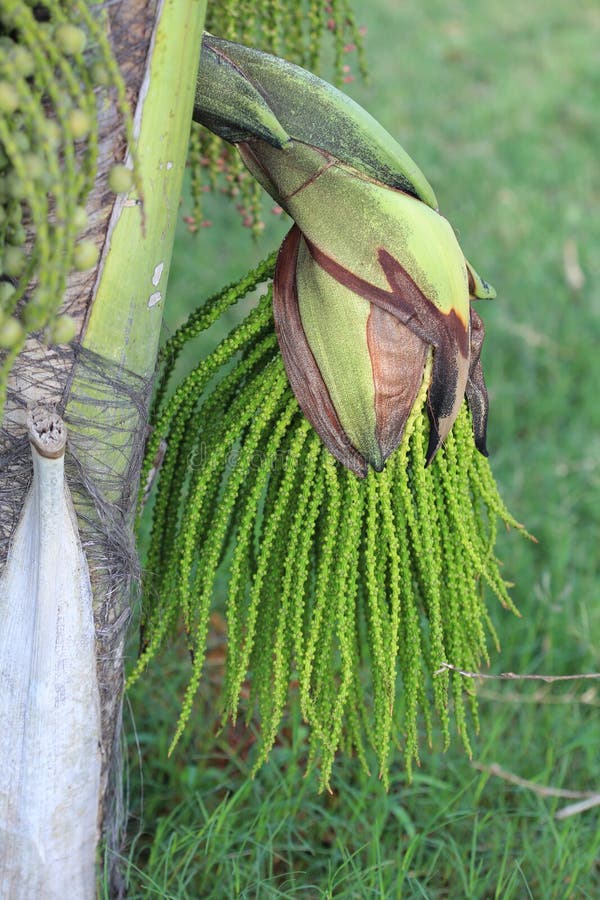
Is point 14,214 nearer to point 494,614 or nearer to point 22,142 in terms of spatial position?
point 22,142

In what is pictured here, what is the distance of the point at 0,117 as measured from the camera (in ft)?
2.64

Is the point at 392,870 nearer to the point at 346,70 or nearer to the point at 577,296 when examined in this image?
the point at 346,70

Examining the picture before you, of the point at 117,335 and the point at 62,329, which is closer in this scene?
the point at 62,329

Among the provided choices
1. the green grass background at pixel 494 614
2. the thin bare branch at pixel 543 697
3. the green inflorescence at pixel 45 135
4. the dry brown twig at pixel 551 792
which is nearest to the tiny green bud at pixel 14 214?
the green inflorescence at pixel 45 135

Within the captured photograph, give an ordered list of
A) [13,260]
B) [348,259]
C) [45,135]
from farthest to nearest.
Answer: [348,259] < [13,260] < [45,135]

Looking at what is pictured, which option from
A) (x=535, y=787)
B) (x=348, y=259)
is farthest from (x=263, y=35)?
(x=535, y=787)

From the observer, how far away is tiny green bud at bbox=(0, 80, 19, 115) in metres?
0.79

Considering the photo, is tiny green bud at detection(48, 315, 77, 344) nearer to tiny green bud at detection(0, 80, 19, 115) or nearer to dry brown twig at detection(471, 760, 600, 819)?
tiny green bud at detection(0, 80, 19, 115)

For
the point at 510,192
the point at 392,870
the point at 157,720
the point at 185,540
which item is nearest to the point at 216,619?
the point at 157,720

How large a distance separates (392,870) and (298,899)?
0.17m

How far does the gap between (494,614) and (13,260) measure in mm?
1501

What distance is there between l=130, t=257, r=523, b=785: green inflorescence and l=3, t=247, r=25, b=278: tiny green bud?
314 millimetres

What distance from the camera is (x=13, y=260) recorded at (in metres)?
0.89

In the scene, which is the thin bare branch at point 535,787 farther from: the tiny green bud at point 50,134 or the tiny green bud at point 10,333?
the tiny green bud at point 50,134
